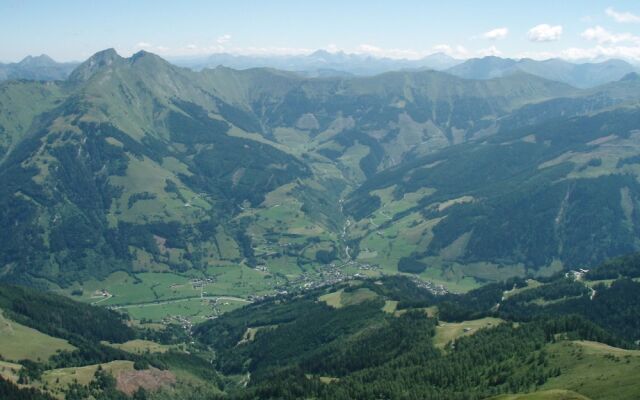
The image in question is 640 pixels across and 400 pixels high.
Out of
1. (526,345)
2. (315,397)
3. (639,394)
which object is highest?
(639,394)

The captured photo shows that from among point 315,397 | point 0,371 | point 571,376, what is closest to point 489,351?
point 571,376

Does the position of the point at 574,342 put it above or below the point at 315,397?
above

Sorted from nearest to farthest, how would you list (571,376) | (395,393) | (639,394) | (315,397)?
(639,394), (571,376), (395,393), (315,397)

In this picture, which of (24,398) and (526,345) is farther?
(526,345)

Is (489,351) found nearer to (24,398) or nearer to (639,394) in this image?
(639,394)

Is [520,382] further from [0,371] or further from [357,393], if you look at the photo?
[0,371]

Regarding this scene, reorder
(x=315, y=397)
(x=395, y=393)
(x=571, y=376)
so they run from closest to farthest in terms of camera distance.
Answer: (x=571, y=376)
(x=395, y=393)
(x=315, y=397)

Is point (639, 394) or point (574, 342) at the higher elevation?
point (639, 394)

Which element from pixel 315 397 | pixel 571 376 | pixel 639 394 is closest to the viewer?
pixel 639 394

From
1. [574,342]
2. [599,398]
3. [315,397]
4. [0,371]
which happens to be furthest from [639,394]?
[0,371]
